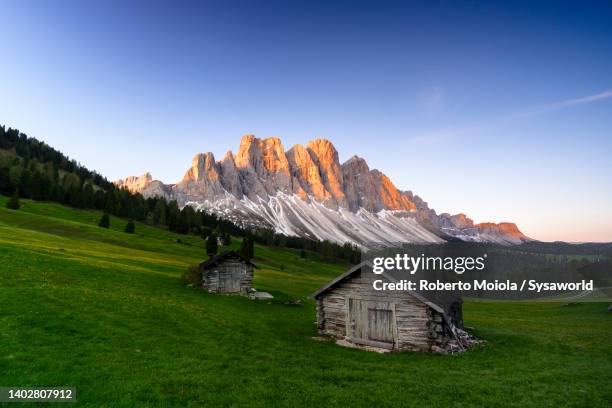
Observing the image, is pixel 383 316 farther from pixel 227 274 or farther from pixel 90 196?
pixel 90 196

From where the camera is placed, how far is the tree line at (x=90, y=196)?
12631 cm

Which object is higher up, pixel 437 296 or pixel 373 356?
pixel 437 296

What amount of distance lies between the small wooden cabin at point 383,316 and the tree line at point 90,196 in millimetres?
99060

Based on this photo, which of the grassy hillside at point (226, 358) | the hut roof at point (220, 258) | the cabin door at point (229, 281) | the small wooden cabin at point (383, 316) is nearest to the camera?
the grassy hillside at point (226, 358)

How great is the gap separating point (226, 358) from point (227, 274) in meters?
29.4

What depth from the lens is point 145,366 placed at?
1630 centimetres

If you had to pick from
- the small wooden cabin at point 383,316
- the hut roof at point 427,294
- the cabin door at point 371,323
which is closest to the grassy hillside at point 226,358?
the small wooden cabin at point 383,316

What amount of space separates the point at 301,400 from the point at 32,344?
1315 cm

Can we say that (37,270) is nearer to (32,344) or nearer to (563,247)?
(32,344)

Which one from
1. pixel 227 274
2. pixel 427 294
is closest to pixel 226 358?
pixel 427 294

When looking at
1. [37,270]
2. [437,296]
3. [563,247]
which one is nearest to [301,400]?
[437,296]

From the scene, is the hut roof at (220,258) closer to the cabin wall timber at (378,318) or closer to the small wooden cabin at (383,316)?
the small wooden cabin at (383,316)

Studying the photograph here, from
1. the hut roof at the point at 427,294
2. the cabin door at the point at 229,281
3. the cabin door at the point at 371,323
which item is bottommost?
the cabin door at the point at 229,281

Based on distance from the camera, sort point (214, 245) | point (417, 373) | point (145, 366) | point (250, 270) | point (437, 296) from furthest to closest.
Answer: point (214, 245)
point (250, 270)
point (437, 296)
point (417, 373)
point (145, 366)
